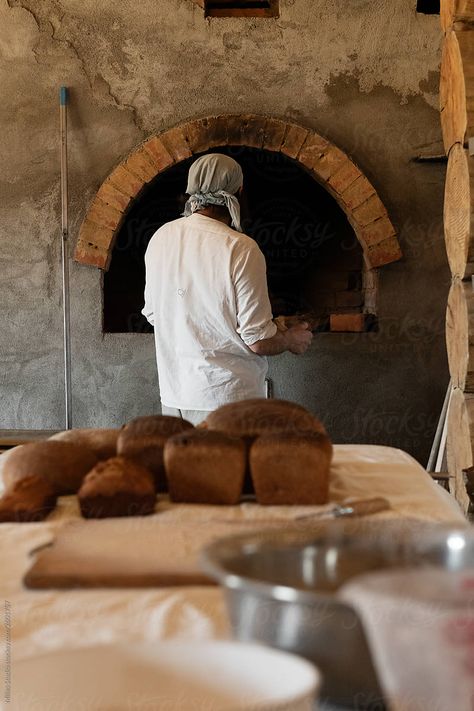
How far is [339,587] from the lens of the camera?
0.68m

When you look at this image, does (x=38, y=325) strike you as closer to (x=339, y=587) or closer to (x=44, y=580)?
(x=44, y=580)

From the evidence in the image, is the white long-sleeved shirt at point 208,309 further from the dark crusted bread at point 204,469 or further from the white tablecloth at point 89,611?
the white tablecloth at point 89,611

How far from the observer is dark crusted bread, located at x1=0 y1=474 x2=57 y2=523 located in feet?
4.49

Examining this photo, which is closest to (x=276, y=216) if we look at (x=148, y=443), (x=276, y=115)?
(x=276, y=115)

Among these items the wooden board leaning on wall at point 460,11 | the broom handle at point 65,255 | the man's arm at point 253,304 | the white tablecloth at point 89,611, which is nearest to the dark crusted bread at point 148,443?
the white tablecloth at point 89,611

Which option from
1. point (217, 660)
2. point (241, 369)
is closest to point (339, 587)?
point (217, 660)

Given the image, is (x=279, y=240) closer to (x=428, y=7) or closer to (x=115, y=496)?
(x=428, y=7)

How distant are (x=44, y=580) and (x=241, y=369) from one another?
211 cm

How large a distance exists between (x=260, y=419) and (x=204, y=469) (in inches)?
8.9

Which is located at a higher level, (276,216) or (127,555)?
(276,216)

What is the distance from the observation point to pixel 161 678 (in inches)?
24.4

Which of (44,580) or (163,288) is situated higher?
(163,288)

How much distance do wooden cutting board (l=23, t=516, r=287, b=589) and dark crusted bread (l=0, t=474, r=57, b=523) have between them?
137 mm

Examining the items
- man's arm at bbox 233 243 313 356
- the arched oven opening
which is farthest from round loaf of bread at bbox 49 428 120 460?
the arched oven opening
